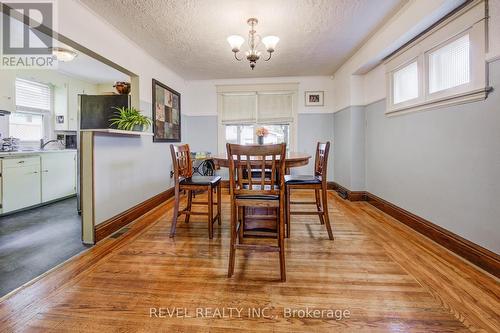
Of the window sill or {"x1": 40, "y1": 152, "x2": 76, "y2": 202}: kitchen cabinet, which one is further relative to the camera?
{"x1": 40, "y1": 152, "x2": 76, "y2": 202}: kitchen cabinet

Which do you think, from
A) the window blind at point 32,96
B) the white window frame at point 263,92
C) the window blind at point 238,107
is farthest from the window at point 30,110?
the window blind at point 238,107

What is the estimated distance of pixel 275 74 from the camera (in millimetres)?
4789

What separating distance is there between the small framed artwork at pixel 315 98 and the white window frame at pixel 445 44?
77.6 inches

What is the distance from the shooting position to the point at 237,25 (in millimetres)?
2807

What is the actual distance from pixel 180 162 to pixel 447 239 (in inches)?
108

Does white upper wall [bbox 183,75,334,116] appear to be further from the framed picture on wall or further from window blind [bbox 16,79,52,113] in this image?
window blind [bbox 16,79,52,113]

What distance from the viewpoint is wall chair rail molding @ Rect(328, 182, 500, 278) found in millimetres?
1742

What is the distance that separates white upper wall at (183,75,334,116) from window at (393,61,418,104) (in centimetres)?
193

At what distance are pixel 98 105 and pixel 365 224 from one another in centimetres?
381

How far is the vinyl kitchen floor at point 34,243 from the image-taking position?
1.82 m

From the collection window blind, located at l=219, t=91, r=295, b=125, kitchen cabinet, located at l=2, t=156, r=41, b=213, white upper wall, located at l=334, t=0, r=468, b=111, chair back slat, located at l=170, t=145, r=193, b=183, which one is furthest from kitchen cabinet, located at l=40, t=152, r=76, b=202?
white upper wall, located at l=334, t=0, r=468, b=111

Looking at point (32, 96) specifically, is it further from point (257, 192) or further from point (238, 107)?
point (257, 192)

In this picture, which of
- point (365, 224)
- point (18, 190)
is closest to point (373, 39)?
point (365, 224)

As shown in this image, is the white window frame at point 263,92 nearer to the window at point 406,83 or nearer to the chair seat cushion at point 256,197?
the window at point 406,83
